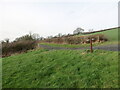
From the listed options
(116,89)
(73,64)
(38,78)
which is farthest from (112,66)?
(38,78)

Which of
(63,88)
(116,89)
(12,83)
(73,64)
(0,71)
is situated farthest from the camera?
(0,71)

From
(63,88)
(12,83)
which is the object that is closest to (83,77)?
(63,88)

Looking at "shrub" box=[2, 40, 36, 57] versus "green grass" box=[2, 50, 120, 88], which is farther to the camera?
"shrub" box=[2, 40, 36, 57]

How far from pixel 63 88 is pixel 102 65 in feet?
5.88

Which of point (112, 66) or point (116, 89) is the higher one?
point (112, 66)

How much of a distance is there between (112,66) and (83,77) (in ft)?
3.80

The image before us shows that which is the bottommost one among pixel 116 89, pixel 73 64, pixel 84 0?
pixel 116 89

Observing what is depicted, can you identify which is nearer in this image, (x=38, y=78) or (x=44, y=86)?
(x=44, y=86)

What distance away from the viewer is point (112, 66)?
427 cm

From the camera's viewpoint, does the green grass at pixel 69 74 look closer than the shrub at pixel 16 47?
Yes

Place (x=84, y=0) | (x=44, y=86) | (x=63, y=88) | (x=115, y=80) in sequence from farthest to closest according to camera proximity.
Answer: (x=84, y=0)
(x=44, y=86)
(x=63, y=88)
(x=115, y=80)

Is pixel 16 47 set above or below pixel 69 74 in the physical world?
above

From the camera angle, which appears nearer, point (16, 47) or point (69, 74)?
point (69, 74)

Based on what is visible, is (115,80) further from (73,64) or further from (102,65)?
(73,64)
